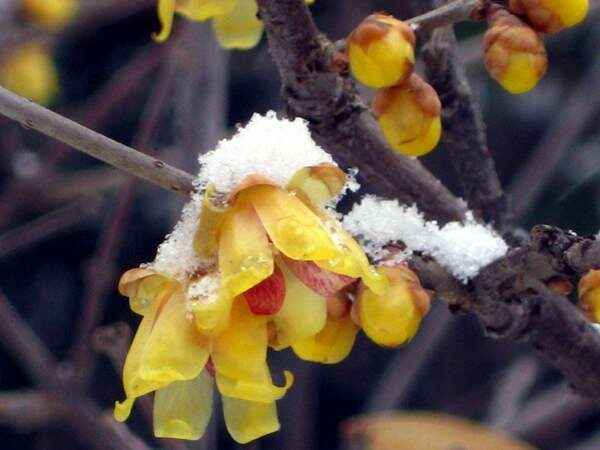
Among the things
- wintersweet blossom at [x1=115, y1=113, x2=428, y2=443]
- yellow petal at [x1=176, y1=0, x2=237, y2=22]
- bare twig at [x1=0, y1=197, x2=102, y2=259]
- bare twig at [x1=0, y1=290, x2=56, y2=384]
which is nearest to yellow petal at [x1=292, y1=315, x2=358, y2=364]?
wintersweet blossom at [x1=115, y1=113, x2=428, y2=443]

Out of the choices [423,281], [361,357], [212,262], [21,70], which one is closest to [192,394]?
[212,262]

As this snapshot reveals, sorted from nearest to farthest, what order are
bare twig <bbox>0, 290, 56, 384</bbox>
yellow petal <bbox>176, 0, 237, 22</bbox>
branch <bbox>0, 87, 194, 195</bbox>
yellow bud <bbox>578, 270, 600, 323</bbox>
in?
branch <bbox>0, 87, 194, 195</bbox>, yellow bud <bbox>578, 270, 600, 323</bbox>, yellow petal <bbox>176, 0, 237, 22</bbox>, bare twig <bbox>0, 290, 56, 384</bbox>

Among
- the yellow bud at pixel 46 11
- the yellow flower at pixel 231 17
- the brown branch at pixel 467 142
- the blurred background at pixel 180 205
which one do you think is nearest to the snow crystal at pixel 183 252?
the yellow flower at pixel 231 17

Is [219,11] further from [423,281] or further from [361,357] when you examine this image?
[361,357]

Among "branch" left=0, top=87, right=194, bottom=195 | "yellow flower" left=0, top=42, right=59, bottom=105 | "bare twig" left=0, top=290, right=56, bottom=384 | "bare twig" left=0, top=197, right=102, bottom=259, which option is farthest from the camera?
"yellow flower" left=0, top=42, right=59, bottom=105

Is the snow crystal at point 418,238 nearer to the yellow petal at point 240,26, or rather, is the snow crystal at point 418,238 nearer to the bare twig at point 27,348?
the yellow petal at point 240,26

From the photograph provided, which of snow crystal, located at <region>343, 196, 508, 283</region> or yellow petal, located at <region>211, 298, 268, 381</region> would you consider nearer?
yellow petal, located at <region>211, 298, 268, 381</region>

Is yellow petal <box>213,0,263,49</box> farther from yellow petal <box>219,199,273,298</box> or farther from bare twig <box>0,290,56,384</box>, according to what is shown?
bare twig <box>0,290,56,384</box>
